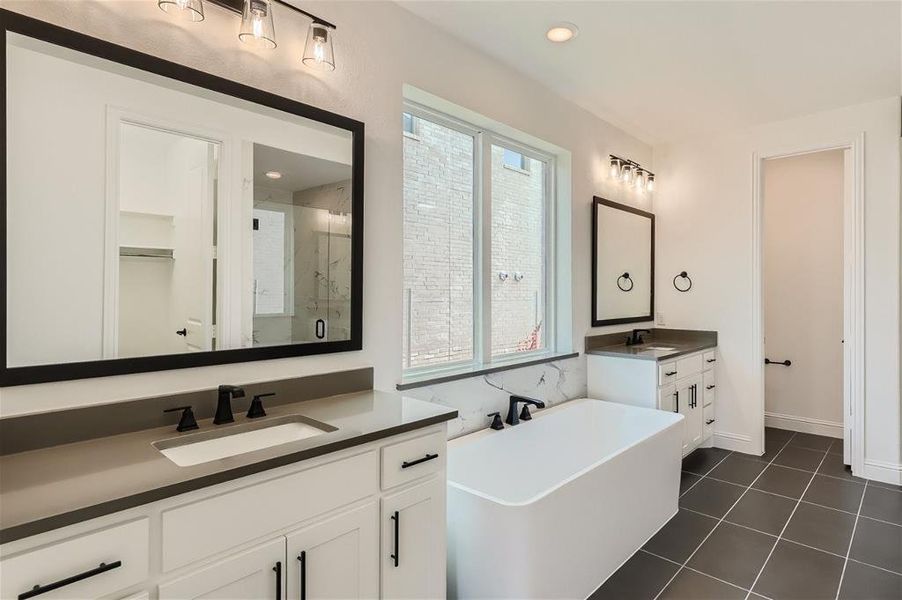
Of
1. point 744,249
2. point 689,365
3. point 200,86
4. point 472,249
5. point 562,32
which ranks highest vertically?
point 562,32

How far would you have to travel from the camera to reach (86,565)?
3.19ft

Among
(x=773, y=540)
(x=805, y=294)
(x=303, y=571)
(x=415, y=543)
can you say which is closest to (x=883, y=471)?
(x=773, y=540)

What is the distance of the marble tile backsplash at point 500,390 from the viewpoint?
2547 millimetres

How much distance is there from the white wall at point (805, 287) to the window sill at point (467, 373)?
2721 mm

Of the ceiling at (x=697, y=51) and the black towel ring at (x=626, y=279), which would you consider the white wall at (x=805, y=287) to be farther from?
the black towel ring at (x=626, y=279)

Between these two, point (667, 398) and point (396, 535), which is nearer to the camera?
point (396, 535)

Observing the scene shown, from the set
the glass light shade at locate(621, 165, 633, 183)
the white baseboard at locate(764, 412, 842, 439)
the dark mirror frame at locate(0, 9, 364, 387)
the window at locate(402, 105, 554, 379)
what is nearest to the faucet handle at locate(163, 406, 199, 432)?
the dark mirror frame at locate(0, 9, 364, 387)

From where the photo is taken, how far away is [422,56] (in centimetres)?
239

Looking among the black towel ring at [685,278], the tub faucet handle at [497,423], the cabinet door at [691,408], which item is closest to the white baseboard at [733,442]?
the cabinet door at [691,408]

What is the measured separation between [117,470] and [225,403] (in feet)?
1.44

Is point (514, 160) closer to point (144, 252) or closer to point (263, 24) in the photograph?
point (263, 24)

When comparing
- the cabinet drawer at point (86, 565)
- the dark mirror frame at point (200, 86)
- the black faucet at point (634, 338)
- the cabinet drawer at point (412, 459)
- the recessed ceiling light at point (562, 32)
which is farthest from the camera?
the black faucet at point (634, 338)

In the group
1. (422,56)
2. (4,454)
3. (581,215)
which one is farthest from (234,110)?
(581,215)

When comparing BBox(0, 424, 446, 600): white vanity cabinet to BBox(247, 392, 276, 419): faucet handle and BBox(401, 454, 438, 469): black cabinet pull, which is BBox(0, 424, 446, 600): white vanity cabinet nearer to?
BBox(401, 454, 438, 469): black cabinet pull
